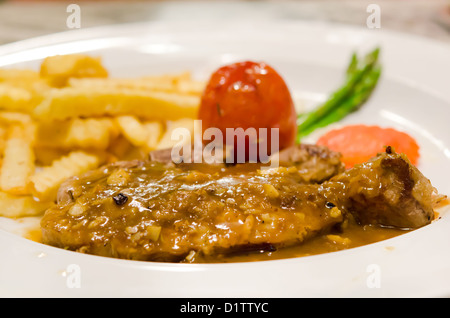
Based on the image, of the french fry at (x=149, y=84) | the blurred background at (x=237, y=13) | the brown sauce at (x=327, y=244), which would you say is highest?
the blurred background at (x=237, y=13)

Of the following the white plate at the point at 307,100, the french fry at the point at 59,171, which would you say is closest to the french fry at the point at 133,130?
the french fry at the point at 59,171

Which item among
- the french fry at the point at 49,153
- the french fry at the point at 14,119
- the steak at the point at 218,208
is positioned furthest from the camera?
the french fry at the point at 14,119

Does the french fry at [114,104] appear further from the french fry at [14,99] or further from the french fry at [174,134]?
the french fry at [14,99]

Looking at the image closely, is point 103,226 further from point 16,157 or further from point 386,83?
point 386,83
